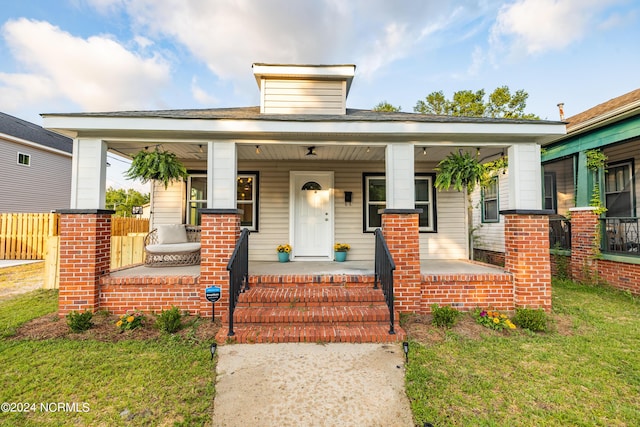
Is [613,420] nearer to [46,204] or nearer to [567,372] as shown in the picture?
[567,372]

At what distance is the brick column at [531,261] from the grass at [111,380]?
172 inches

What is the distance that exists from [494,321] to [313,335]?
243 centimetres

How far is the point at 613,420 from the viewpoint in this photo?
6.90 feet

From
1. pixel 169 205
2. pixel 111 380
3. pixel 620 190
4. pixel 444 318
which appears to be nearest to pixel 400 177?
pixel 444 318

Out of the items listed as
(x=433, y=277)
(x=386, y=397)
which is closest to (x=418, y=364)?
(x=386, y=397)

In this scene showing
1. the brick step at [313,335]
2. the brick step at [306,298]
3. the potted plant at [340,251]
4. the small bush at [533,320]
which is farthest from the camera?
the potted plant at [340,251]

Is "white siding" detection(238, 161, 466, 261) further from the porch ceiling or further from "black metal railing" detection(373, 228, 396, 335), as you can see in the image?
"black metal railing" detection(373, 228, 396, 335)

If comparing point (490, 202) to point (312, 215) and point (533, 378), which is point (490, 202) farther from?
point (533, 378)

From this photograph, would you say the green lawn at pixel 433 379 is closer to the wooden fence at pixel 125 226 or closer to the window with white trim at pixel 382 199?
the window with white trim at pixel 382 199

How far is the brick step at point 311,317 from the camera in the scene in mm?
3555

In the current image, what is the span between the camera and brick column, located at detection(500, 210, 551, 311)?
419cm

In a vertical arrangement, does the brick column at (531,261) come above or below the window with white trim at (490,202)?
below

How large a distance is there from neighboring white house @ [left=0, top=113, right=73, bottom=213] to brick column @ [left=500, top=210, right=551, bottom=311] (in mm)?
16484

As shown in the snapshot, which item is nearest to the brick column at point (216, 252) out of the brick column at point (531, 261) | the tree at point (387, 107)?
the brick column at point (531, 261)
